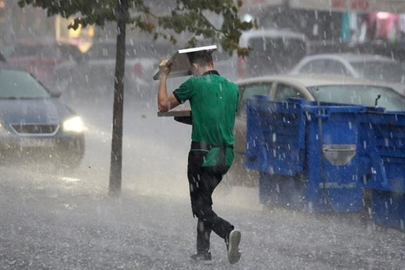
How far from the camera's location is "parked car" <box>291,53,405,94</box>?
23.3 m

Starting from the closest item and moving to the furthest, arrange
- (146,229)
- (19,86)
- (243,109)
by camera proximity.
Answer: (146,229), (243,109), (19,86)

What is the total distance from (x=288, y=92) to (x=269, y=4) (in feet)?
65.9

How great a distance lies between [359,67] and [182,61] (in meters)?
14.9

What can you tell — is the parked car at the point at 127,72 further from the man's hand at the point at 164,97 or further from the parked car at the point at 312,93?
the man's hand at the point at 164,97

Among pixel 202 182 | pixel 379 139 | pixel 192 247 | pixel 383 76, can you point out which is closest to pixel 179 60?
pixel 202 182

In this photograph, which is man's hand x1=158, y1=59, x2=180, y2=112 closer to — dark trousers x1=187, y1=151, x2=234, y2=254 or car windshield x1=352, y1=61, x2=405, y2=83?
dark trousers x1=187, y1=151, x2=234, y2=254

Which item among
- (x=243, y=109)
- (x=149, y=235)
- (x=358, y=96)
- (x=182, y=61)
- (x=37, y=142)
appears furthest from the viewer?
(x=37, y=142)

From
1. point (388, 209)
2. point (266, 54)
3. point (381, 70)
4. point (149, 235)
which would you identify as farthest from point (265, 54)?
point (149, 235)

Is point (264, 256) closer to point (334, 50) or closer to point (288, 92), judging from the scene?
point (288, 92)

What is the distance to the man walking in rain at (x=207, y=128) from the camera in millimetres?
9078

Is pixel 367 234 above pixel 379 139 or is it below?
below

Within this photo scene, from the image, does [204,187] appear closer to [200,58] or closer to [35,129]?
[200,58]

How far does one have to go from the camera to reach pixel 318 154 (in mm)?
11766

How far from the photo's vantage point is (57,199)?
500 inches
